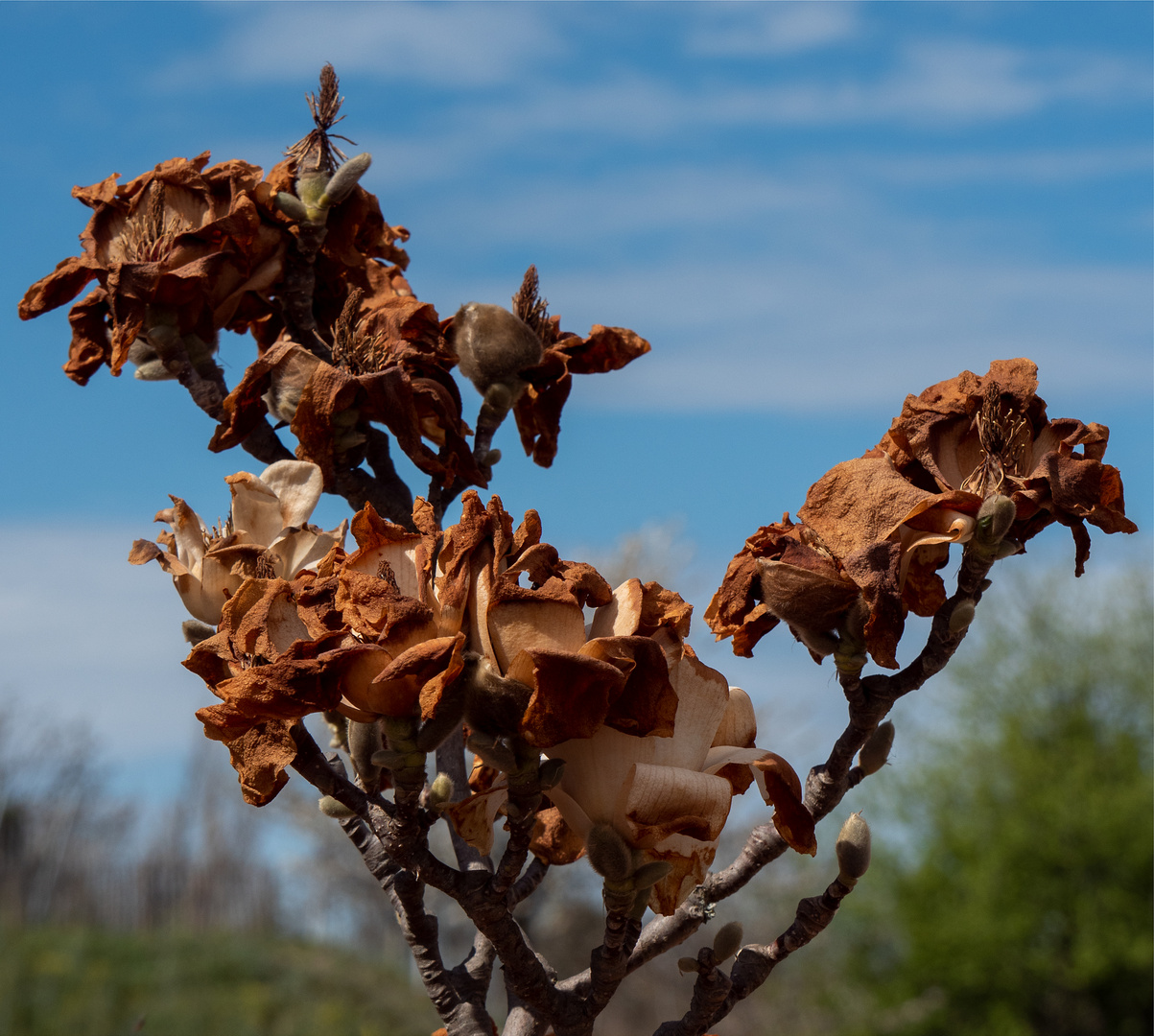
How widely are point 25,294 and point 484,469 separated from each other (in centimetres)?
67

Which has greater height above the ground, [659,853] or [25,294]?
[25,294]

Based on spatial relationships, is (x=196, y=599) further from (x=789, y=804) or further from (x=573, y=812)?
(x=789, y=804)

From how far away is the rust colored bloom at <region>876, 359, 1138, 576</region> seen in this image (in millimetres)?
1156

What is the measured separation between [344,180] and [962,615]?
95cm

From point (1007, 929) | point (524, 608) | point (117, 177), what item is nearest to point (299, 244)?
point (117, 177)

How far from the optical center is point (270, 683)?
921mm

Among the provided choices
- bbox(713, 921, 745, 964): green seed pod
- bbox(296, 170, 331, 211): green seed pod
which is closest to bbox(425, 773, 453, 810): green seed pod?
bbox(713, 921, 745, 964): green seed pod

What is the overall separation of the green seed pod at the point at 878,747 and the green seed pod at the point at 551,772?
38cm

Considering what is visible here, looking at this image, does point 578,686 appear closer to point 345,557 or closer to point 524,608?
point 524,608

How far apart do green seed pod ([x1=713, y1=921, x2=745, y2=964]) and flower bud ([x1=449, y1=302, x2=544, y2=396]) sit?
28.0 inches

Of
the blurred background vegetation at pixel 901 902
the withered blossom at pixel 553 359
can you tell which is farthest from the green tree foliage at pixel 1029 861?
the withered blossom at pixel 553 359

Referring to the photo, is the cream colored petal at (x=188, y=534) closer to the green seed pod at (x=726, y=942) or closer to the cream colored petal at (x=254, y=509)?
the cream colored petal at (x=254, y=509)

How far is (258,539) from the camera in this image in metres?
1.40

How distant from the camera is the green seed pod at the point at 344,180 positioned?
1.57 m
